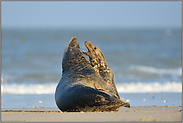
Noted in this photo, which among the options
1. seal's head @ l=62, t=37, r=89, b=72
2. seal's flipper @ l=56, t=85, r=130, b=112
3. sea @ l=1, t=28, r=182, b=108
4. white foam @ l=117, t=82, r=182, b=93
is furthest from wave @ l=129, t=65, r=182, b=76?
seal's flipper @ l=56, t=85, r=130, b=112

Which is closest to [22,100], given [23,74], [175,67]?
[23,74]

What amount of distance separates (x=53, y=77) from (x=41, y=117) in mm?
6719

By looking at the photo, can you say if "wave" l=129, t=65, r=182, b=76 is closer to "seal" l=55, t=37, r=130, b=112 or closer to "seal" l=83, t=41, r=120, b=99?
"seal" l=83, t=41, r=120, b=99

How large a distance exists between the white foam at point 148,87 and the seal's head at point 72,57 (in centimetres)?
320

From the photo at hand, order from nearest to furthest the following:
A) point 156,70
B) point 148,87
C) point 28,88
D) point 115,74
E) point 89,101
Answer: point 89,101
point 28,88
point 148,87
point 115,74
point 156,70

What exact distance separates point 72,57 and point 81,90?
1146mm

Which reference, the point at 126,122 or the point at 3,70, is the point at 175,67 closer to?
the point at 3,70

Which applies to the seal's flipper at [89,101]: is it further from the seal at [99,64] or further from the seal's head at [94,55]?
the seal's head at [94,55]

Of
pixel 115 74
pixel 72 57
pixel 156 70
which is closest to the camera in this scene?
pixel 72 57

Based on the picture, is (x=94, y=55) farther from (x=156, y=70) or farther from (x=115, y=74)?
(x=156, y=70)

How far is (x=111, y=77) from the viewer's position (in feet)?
18.1

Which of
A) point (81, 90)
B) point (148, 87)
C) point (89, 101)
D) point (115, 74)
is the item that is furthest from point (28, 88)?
point (89, 101)

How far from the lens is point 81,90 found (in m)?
4.44

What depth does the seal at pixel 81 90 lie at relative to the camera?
4.36m
